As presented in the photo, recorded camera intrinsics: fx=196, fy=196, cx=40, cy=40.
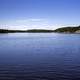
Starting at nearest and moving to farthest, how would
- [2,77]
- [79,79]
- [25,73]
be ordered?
1. [79,79]
2. [2,77]
3. [25,73]

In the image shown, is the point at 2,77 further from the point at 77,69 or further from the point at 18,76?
the point at 77,69

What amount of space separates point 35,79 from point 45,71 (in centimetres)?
311

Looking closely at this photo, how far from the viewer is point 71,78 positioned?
1655cm

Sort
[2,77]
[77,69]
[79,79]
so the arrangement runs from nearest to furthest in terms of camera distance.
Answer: [79,79], [2,77], [77,69]

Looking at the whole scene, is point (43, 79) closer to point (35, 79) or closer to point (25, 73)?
point (35, 79)

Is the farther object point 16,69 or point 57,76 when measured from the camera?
point 16,69

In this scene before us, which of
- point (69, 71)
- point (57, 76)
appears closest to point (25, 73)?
point (57, 76)

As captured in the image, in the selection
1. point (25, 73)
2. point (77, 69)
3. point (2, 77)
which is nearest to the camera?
point (2, 77)

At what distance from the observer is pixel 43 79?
53.5 ft

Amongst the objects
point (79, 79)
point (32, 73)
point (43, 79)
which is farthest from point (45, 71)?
point (79, 79)

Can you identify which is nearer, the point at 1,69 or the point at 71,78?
the point at 71,78

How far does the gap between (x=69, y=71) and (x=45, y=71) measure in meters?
2.34

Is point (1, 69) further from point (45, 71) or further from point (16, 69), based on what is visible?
point (45, 71)

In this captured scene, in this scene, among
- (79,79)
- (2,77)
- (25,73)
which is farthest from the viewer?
(25,73)
